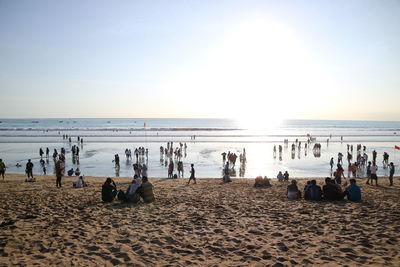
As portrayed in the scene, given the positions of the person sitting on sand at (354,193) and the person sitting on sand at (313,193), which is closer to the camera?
the person sitting on sand at (354,193)

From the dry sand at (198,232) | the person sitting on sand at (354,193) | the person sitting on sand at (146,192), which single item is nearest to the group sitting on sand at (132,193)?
the person sitting on sand at (146,192)

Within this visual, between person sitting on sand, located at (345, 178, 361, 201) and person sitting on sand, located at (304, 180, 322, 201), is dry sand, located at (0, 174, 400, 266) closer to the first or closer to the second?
person sitting on sand, located at (345, 178, 361, 201)

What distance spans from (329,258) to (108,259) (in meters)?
4.88

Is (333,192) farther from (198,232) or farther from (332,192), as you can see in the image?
(198,232)

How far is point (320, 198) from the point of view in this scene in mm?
11281

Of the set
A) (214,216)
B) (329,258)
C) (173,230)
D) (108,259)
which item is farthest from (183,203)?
(329,258)

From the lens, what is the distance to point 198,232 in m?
7.54

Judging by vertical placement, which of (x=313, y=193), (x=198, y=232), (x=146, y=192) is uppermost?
(x=146, y=192)

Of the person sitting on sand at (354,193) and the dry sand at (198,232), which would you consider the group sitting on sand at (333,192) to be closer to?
the person sitting on sand at (354,193)

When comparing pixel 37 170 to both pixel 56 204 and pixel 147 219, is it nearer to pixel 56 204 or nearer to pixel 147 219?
pixel 56 204

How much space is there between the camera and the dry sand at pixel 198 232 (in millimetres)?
5906

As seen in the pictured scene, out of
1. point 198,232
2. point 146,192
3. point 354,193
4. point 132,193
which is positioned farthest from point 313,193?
point 132,193

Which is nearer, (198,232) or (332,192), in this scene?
(198,232)

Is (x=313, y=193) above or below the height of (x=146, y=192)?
below
